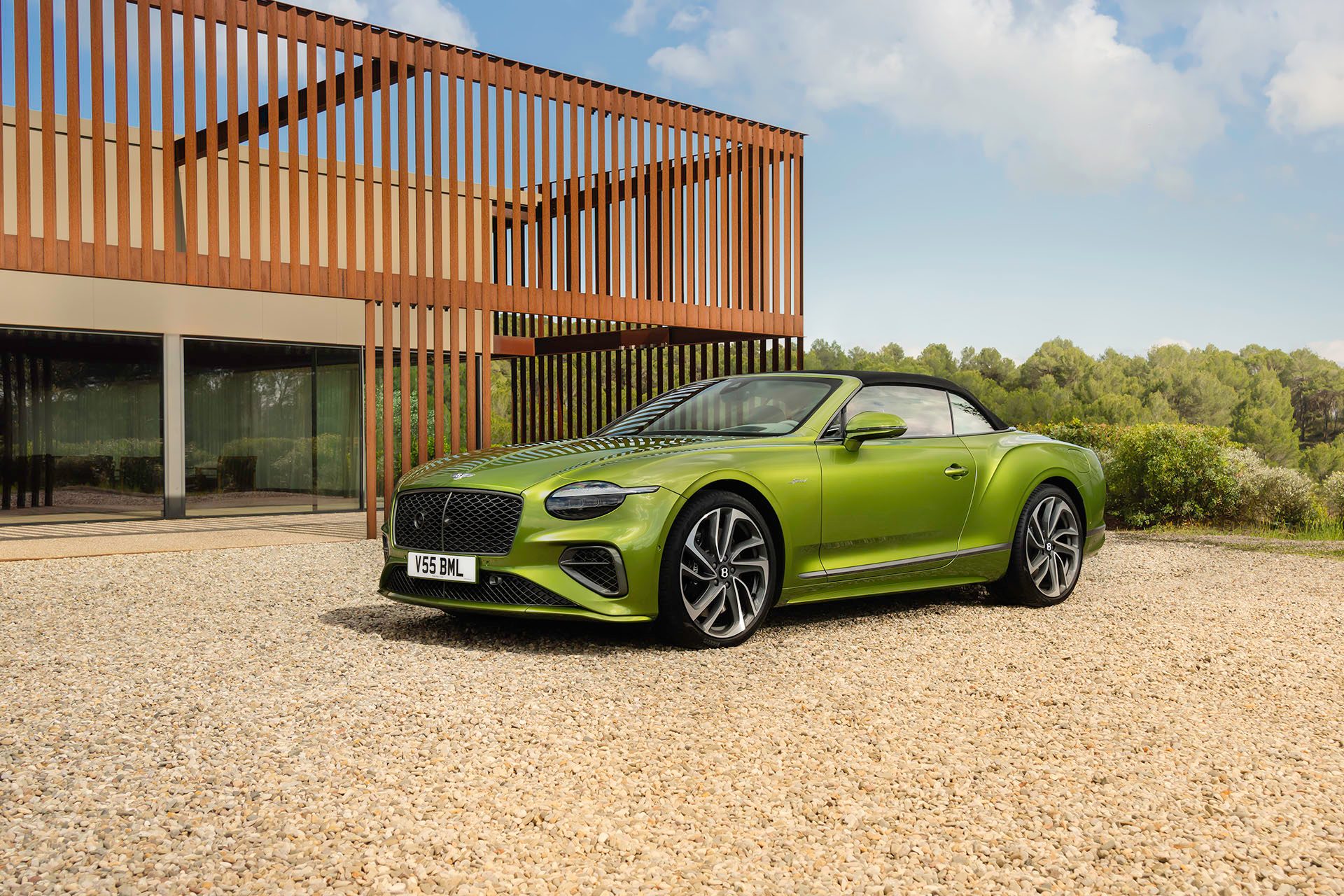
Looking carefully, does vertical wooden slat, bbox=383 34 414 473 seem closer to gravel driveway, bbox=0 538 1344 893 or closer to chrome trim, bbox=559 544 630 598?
gravel driveway, bbox=0 538 1344 893

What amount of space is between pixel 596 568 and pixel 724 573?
686mm

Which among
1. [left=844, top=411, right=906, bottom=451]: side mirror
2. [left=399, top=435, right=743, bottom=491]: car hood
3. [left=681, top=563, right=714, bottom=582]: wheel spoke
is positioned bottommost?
[left=681, top=563, right=714, bottom=582]: wheel spoke

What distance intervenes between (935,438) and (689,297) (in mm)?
7629

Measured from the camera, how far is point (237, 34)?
432 inches

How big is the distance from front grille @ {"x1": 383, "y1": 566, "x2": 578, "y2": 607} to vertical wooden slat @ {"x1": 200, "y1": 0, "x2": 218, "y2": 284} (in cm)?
613

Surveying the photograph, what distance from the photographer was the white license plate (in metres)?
5.59

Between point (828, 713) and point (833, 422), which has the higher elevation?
point (833, 422)

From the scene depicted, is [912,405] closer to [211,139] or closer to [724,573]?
[724,573]

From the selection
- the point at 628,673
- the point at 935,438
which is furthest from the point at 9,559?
the point at 935,438

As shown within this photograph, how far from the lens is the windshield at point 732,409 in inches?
258

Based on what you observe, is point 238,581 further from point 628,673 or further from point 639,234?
point 639,234

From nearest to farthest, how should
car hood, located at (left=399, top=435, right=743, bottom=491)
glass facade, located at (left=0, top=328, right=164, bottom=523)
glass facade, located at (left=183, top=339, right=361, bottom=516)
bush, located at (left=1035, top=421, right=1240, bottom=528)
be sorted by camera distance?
car hood, located at (left=399, top=435, right=743, bottom=491), bush, located at (left=1035, top=421, right=1240, bottom=528), glass facade, located at (left=0, top=328, right=164, bottom=523), glass facade, located at (left=183, top=339, right=361, bottom=516)

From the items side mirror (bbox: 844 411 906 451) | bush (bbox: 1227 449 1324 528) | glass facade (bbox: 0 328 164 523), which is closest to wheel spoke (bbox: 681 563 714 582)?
side mirror (bbox: 844 411 906 451)

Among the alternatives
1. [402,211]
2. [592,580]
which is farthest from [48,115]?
[592,580]
